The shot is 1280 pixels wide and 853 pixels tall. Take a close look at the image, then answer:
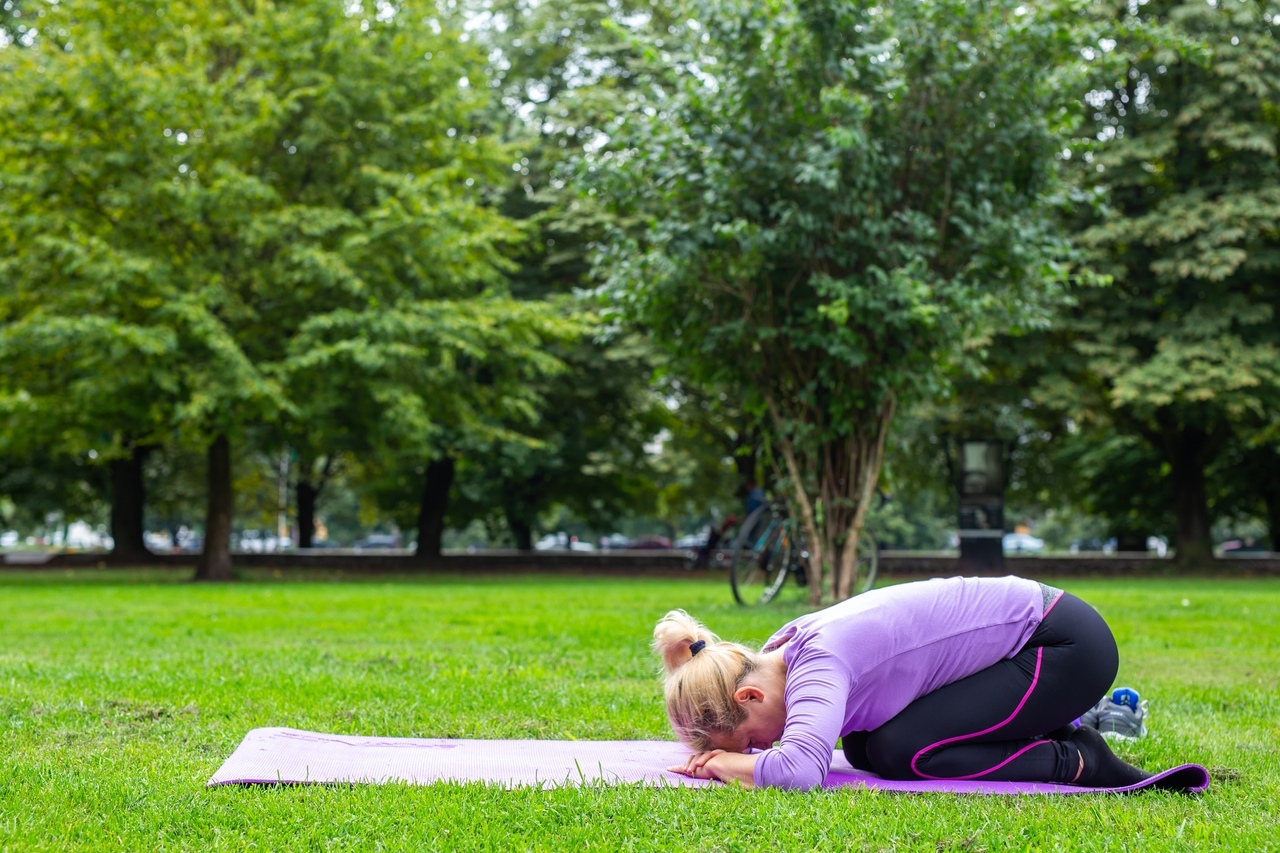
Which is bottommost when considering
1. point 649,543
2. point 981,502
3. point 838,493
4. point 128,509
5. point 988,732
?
point 649,543

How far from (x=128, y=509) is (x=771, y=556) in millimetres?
19732

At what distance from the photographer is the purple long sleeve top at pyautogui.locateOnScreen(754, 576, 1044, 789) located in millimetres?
3461

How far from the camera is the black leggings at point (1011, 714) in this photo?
3752mm

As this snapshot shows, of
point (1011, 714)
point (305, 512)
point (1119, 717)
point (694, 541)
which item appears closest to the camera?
point (1011, 714)

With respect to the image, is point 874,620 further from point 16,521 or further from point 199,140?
point 16,521

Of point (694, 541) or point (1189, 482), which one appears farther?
point (694, 541)

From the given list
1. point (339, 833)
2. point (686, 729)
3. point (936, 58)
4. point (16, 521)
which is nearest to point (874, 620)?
point (686, 729)

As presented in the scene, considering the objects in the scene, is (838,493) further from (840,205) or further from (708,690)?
(708,690)

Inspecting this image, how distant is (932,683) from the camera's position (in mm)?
3783

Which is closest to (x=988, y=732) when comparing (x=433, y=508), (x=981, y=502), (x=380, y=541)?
(x=981, y=502)

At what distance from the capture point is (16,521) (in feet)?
121

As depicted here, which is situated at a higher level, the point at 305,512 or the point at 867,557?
the point at 867,557

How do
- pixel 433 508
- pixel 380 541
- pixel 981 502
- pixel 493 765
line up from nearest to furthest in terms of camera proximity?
pixel 493 765 → pixel 981 502 → pixel 433 508 → pixel 380 541

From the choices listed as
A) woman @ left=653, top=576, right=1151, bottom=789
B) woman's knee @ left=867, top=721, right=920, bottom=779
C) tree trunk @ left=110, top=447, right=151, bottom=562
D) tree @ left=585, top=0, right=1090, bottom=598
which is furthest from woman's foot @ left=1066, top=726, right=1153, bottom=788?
tree trunk @ left=110, top=447, right=151, bottom=562
